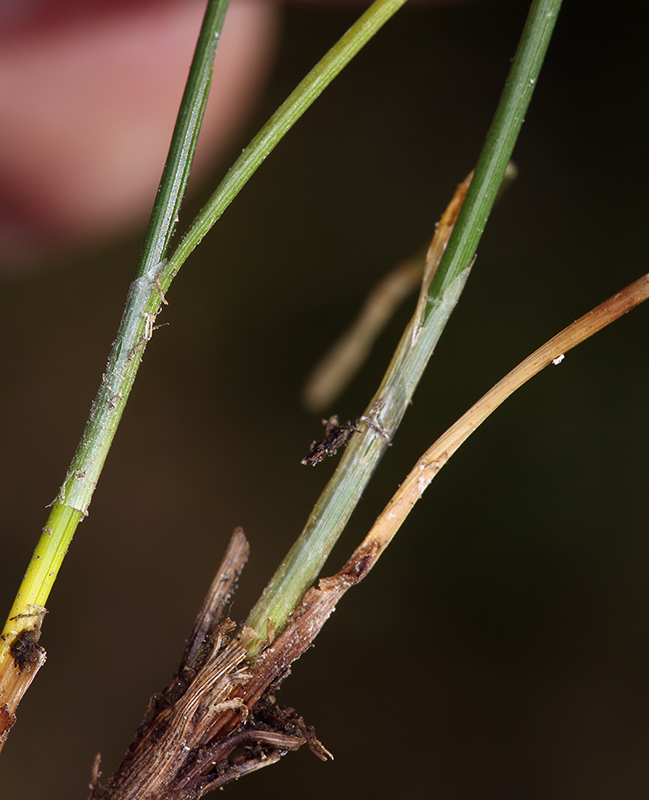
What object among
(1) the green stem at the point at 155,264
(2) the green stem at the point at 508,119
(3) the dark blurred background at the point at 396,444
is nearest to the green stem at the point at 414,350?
(2) the green stem at the point at 508,119

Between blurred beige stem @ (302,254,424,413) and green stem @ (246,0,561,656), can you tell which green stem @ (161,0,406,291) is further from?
blurred beige stem @ (302,254,424,413)

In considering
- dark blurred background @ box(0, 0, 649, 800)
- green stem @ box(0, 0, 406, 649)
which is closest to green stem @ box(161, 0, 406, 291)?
green stem @ box(0, 0, 406, 649)

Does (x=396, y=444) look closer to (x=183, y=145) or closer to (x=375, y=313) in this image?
(x=375, y=313)

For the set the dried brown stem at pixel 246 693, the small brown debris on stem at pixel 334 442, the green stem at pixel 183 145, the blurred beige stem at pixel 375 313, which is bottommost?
the dried brown stem at pixel 246 693

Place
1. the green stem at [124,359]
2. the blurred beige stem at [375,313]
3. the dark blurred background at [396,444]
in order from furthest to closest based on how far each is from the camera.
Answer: the dark blurred background at [396,444] → the blurred beige stem at [375,313] → the green stem at [124,359]

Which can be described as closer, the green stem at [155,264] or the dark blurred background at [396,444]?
the green stem at [155,264]

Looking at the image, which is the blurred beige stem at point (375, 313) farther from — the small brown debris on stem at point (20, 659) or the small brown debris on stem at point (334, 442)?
the small brown debris on stem at point (20, 659)

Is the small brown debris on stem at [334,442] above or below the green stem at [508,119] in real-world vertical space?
below
